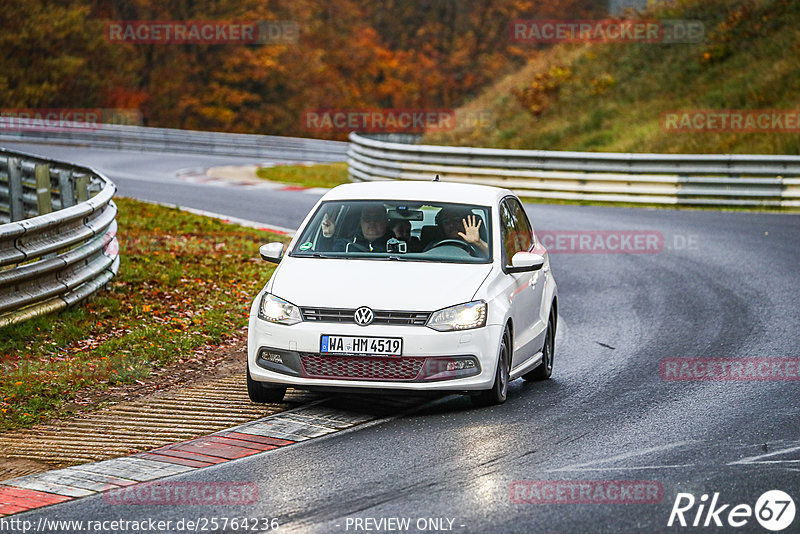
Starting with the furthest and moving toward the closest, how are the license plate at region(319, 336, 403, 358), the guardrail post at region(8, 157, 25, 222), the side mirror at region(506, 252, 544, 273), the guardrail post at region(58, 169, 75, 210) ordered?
the guardrail post at region(8, 157, 25, 222) < the guardrail post at region(58, 169, 75, 210) < the side mirror at region(506, 252, 544, 273) < the license plate at region(319, 336, 403, 358)

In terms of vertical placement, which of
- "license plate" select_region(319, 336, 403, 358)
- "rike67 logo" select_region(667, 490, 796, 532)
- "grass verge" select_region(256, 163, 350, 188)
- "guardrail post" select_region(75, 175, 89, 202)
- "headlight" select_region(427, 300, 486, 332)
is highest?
"guardrail post" select_region(75, 175, 89, 202)

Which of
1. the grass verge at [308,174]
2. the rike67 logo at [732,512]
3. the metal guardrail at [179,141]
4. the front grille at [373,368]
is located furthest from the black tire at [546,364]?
the metal guardrail at [179,141]

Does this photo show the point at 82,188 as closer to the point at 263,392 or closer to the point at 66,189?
the point at 66,189

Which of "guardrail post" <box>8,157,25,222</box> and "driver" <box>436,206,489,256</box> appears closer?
"driver" <box>436,206,489,256</box>

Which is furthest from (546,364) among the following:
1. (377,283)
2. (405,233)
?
(377,283)

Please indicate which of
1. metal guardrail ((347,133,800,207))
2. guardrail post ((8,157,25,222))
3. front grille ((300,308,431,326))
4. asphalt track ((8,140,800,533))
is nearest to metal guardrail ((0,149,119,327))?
guardrail post ((8,157,25,222))

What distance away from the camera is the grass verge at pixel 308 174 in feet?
A: 105

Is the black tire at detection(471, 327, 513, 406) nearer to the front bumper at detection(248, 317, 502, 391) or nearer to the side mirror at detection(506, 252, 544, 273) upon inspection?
the front bumper at detection(248, 317, 502, 391)

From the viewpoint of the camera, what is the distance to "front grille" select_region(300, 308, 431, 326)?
817 cm

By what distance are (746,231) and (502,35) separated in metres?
61.7

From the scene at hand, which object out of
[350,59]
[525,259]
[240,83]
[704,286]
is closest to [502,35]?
[350,59]

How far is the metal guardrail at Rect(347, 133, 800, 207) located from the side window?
48.6 ft

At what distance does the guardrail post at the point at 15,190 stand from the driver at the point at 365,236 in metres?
8.93

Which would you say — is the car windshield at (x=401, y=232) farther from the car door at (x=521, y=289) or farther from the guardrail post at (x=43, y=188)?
the guardrail post at (x=43, y=188)
